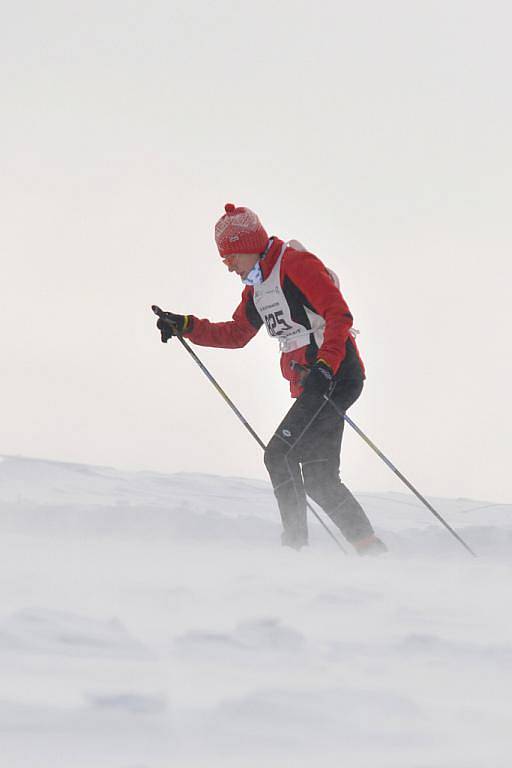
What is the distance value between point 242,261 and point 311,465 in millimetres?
1188

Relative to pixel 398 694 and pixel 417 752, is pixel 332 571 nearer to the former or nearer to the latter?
pixel 398 694

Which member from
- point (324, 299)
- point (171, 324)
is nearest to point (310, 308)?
point (324, 299)

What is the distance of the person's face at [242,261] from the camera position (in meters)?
5.09

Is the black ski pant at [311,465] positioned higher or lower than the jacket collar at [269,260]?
lower

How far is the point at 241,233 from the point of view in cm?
504

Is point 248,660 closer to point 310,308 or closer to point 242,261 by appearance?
point 310,308

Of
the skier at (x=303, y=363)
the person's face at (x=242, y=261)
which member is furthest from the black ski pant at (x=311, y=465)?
the person's face at (x=242, y=261)

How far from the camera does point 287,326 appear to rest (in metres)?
5.09

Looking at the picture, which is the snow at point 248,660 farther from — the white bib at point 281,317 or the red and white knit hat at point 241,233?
the red and white knit hat at point 241,233

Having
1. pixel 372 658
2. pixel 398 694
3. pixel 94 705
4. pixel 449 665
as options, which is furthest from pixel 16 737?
pixel 449 665

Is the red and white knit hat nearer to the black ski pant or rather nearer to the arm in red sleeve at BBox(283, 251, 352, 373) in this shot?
the arm in red sleeve at BBox(283, 251, 352, 373)

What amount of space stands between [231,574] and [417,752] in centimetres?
171

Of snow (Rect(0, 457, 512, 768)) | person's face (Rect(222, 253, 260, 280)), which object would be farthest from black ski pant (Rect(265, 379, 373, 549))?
person's face (Rect(222, 253, 260, 280))

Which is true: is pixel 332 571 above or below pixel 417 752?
below
